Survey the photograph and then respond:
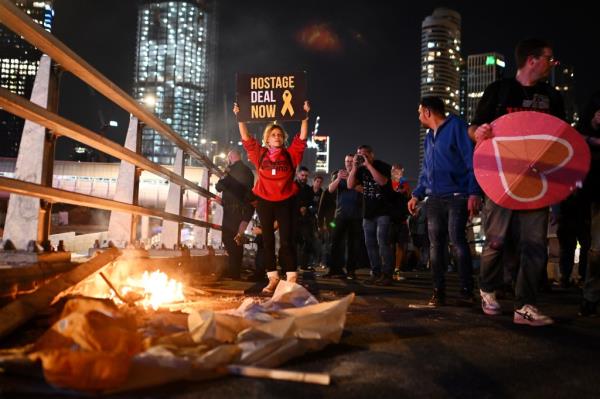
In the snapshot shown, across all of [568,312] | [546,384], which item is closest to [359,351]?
[546,384]

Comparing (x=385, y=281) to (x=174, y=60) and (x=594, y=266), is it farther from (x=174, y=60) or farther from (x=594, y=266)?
(x=174, y=60)

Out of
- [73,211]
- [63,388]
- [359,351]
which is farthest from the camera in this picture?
[73,211]

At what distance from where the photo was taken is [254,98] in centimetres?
1084

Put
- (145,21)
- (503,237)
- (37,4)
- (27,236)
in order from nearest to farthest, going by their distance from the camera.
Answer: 1. (27,236)
2. (503,237)
3. (37,4)
4. (145,21)

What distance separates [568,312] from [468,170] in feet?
4.96

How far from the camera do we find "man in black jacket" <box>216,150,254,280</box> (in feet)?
27.5

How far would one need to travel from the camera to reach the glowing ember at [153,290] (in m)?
4.22

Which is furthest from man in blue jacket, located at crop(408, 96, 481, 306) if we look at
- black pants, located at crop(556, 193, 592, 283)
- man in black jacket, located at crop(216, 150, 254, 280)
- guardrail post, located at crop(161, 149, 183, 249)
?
man in black jacket, located at crop(216, 150, 254, 280)

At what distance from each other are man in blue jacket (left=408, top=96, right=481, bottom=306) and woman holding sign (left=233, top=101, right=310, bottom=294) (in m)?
1.35

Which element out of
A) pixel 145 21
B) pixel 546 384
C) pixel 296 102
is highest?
pixel 145 21

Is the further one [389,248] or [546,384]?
[389,248]

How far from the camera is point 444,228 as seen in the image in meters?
5.55

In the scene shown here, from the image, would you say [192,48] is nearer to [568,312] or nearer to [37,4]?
[37,4]

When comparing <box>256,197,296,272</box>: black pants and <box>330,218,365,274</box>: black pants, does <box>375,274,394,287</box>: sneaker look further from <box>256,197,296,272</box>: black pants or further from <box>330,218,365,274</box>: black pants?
<box>256,197,296,272</box>: black pants
